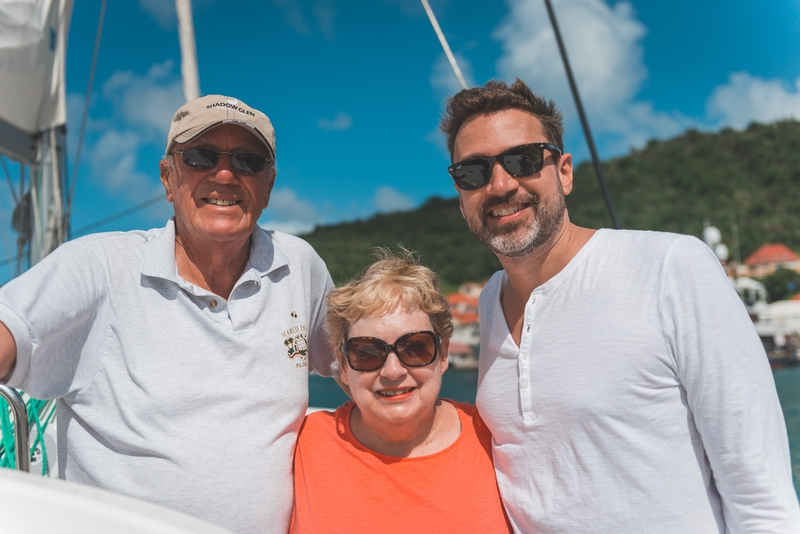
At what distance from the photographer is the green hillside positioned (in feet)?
105

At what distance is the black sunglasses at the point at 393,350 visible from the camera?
1.58 metres

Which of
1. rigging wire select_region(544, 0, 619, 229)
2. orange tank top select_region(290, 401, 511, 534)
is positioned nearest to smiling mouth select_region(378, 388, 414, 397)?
orange tank top select_region(290, 401, 511, 534)

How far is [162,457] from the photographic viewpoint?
1354 millimetres

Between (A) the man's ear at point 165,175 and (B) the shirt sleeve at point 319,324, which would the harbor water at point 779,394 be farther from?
(A) the man's ear at point 165,175

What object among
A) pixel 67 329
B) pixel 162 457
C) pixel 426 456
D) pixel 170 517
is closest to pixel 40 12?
pixel 67 329

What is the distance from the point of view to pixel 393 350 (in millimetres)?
1580

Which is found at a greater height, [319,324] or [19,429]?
[319,324]

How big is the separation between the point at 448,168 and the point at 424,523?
3.32ft

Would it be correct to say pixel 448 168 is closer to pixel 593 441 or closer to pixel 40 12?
pixel 593 441

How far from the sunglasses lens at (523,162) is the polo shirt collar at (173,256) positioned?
0.75 m

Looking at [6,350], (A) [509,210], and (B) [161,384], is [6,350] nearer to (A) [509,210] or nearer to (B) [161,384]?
(B) [161,384]

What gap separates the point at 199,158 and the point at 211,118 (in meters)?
0.12

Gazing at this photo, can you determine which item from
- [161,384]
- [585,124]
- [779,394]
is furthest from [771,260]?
[161,384]

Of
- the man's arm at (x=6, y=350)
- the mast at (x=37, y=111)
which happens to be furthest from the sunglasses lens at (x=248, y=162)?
the mast at (x=37, y=111)
